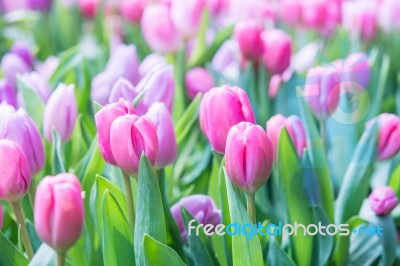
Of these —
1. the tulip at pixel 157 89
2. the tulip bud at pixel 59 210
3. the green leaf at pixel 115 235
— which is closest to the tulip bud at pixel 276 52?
the tulip at pixel 157 89

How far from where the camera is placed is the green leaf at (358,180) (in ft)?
2.89

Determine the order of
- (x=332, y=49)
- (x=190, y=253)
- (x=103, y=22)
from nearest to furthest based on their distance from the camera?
1. (x=190, y=253)
2. (x=332, y=49)
3. (x=103, y=22)

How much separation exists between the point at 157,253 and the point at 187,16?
78 centimetres

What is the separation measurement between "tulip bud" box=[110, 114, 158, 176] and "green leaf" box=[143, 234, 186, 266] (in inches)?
3.1

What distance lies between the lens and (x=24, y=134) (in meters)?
0.76

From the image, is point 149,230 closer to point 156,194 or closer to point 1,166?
point 156,194

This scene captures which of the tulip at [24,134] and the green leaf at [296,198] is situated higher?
the tulip at [24,134]

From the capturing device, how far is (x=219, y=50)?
4.46 feet

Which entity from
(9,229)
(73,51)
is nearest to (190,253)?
(9,229)

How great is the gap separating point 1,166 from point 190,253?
0.82 ft

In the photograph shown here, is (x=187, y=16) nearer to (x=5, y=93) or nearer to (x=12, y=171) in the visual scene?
(x=5, y=93)

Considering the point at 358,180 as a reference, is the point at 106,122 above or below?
above

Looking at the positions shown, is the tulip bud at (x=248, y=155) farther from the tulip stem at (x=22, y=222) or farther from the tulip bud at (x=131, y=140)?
the tulip stem at (x=22, y=222)

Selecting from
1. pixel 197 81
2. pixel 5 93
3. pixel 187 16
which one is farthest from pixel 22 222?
pixel 187 16
